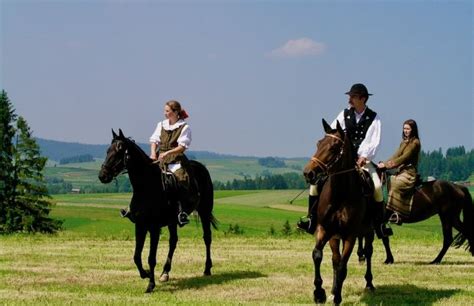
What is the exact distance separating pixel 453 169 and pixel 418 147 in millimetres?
118797

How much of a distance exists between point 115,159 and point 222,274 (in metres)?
3.93

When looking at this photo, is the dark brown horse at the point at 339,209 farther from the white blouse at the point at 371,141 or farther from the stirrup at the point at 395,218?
the stirrup at the point at 395,218

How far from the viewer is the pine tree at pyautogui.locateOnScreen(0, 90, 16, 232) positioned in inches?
1831

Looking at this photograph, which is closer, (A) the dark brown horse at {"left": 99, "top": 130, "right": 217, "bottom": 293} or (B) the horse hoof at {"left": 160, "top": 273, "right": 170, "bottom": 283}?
(A) the dark brown horse at {"left": 99, "top": 130, "right": 217, "bottom": 293}

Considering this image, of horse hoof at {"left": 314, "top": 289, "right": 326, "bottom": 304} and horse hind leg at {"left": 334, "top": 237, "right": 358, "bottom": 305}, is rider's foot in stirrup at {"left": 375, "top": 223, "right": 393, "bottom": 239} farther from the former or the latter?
horse hoof at {"left": 314, "top": 289, "right": 326, "bottom": 304}

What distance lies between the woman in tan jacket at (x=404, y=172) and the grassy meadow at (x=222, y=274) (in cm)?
135

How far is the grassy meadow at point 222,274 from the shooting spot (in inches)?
448

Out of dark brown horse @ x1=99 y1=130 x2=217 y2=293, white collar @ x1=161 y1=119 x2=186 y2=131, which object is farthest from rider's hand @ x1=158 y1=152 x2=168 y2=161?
white collar @ x1=161 y1=119 x2=186 y2=131

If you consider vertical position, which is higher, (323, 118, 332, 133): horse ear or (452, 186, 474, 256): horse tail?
(323, 118, 332, 133): horse ear

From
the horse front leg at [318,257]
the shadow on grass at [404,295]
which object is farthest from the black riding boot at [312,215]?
the shadow on grass at [404,295]

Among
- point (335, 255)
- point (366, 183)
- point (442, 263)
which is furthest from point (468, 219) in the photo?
point (335, 255)

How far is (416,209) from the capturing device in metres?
16.2

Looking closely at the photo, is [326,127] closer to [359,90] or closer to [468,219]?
[359,90]

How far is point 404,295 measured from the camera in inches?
458
